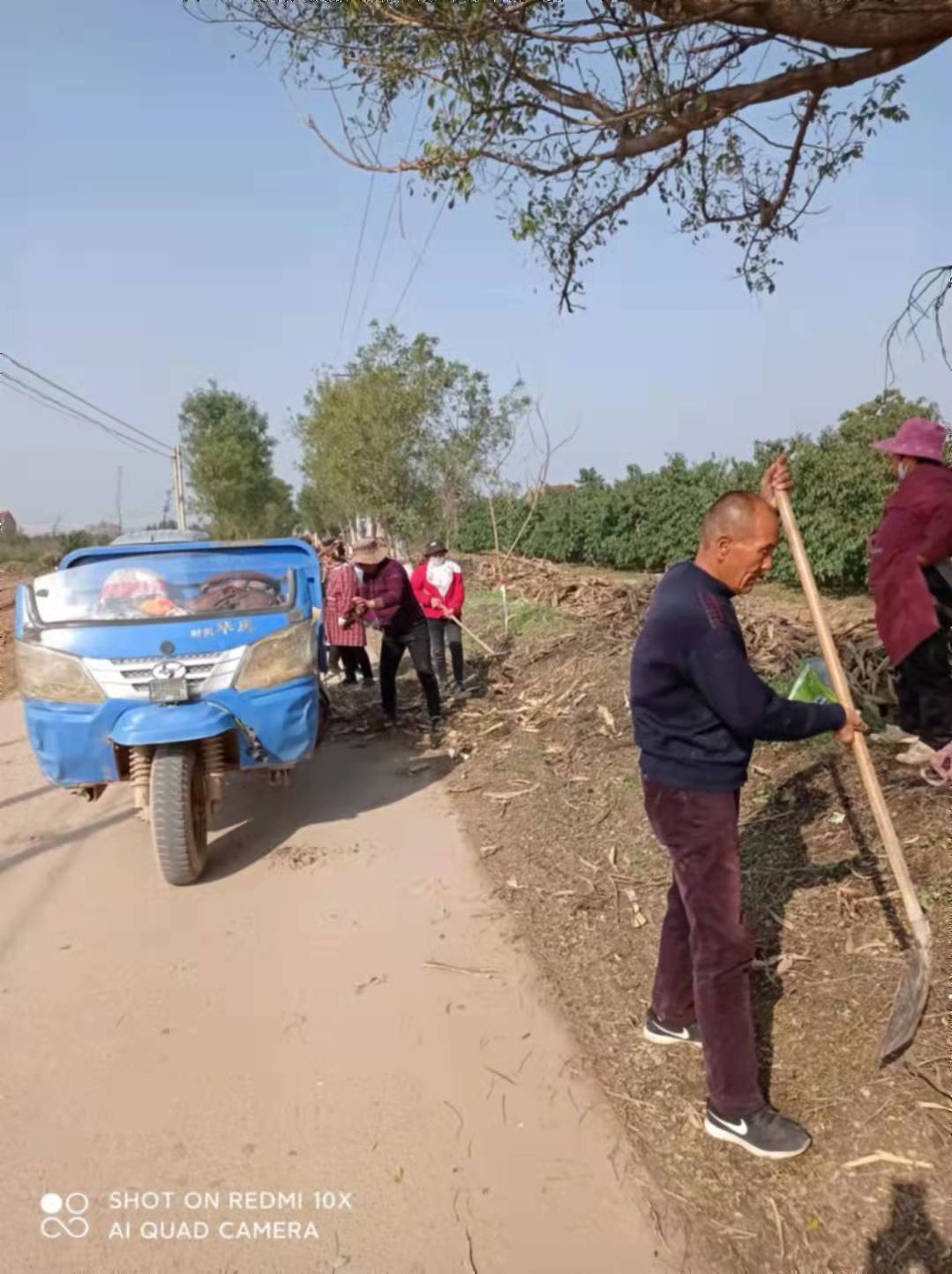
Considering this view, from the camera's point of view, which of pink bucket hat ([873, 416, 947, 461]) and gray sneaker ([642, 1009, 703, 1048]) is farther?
pink bucket hat ([873, 416, 947, 461])

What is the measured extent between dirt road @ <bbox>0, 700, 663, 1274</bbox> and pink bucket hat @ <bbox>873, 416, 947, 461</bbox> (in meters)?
3.20

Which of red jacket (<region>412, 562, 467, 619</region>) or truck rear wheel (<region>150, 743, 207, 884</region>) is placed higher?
red jacket (<region>412, 562, 467, 619</region>)

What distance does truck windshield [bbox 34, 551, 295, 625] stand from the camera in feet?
17.1

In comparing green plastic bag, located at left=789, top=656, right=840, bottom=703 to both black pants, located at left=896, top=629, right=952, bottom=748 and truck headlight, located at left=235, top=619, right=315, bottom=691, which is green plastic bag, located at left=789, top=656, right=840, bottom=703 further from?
truck headlight, located at left=235, top=619, right=315, bottom=691

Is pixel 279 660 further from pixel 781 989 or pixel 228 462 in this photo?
pixel 228 462

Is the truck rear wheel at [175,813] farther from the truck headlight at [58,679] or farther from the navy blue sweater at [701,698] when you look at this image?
the navy blue sweater at [701,698]

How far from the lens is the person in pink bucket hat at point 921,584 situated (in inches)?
172

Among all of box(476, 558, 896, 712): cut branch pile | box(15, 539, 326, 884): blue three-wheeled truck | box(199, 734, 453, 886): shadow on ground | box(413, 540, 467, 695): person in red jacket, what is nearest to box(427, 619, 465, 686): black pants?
box(413, 540, 467, 695): person in red jacket

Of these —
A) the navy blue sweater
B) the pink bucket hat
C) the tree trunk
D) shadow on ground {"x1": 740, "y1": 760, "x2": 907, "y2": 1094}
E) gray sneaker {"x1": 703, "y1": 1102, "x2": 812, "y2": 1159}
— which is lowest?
gray sneaker {"x1": 703, "y1": 1102, "x2": 812, "y2": 1159}

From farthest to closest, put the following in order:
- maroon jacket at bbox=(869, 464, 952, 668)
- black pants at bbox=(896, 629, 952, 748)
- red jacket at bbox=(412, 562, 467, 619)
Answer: red jacket at bbox=(412, 562, 467, 619)
black pants at bbox=(896, 629, 952, 748)
maroon jacket at bbox=(869, 464, 952, 668)

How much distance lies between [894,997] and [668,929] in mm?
832

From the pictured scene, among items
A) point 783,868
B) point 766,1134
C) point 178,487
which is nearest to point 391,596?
point 783,868

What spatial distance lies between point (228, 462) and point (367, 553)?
4683 centimetres

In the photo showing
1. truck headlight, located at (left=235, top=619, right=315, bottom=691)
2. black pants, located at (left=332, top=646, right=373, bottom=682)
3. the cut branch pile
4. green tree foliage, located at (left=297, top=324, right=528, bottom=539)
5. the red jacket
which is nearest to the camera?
truck headlight, located at (left=235, top=619, right=315, bottom=691)
